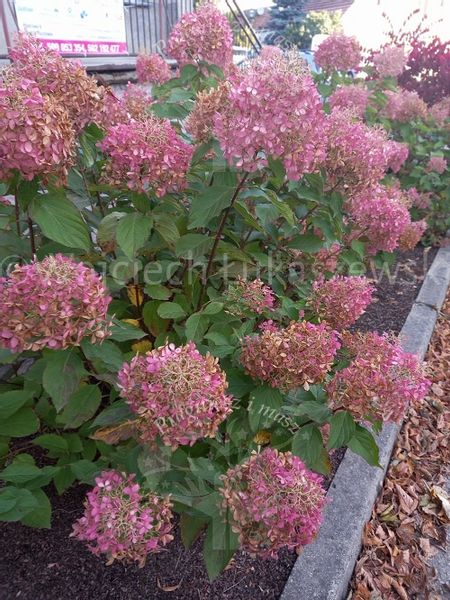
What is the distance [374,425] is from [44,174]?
46.8 inches

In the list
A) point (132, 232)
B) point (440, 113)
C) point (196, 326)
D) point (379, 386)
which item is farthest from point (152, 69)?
point (440, 113)

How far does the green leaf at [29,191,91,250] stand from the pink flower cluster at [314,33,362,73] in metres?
2.96

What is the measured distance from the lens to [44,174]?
1.17m

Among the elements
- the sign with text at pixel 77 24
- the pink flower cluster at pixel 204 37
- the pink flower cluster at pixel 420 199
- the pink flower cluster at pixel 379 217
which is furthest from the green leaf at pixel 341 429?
the sign with text at pixel 77 24

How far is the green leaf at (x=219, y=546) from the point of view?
1268mm

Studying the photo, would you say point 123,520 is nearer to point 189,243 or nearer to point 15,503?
point 15,503

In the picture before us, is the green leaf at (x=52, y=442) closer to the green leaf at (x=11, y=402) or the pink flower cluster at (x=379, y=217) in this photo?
the green leaf at (x=11, y=402)

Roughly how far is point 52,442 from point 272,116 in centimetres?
118

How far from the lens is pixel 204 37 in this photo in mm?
1967

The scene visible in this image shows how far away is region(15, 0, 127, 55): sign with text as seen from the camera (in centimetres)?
681

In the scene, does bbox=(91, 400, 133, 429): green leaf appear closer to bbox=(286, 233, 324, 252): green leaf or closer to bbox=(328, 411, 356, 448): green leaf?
bbox=(328, 411, 356, 448): green leaf

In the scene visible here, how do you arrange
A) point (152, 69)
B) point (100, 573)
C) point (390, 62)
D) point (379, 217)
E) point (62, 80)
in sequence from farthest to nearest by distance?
point (390, 62) < point (152, 69) < point (379, 217) < point (100, 573) < point (62, 80)

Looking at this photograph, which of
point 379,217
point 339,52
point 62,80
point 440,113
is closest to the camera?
point 62,80

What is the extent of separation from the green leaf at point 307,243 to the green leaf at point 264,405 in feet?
2.27
